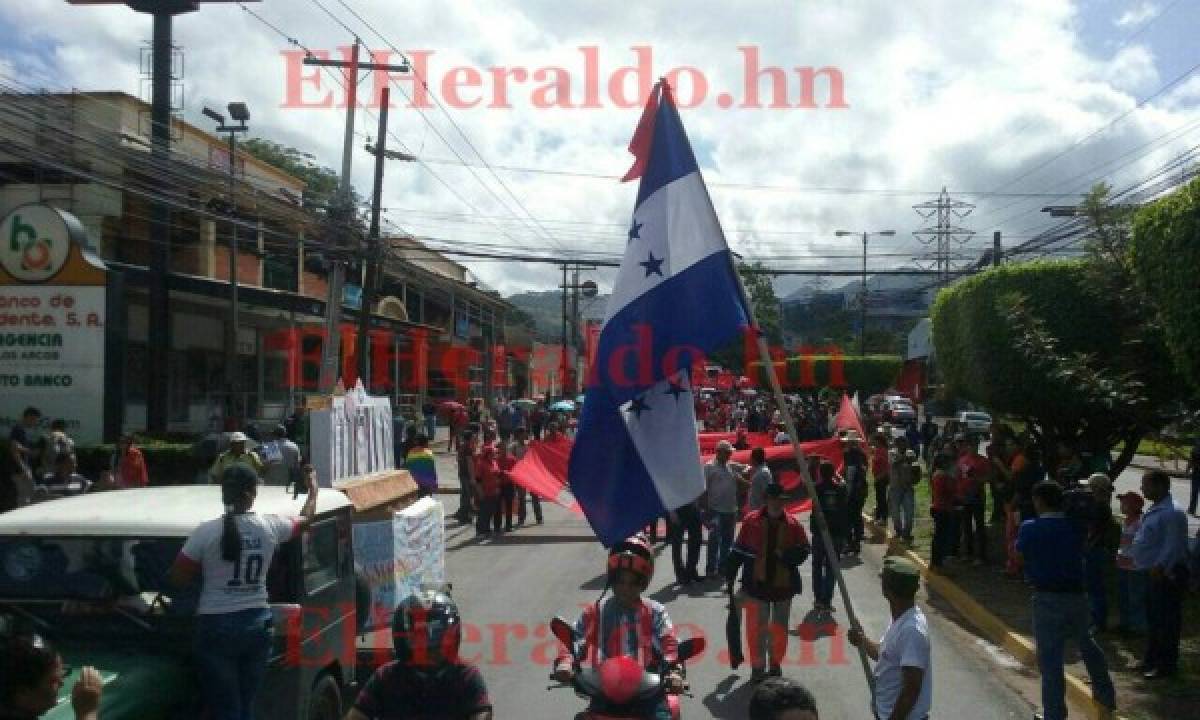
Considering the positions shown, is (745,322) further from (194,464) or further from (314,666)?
(194,464)

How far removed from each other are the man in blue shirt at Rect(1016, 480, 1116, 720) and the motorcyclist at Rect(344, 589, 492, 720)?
4.44 metres

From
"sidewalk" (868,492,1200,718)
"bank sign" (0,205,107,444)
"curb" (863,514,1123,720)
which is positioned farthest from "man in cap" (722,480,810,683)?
"bank sign" (0,205,107,444)

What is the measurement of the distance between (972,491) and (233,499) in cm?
1198

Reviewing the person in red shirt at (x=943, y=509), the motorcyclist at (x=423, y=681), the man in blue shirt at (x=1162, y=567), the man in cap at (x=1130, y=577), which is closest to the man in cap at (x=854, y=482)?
the person in red shirt at (x=943, y=509)

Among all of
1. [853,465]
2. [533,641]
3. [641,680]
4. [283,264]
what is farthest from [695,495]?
[283,264]

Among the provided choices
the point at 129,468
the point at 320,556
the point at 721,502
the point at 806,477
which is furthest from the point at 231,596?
the point at 129,468

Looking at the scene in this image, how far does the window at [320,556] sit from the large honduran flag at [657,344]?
1.49 metres

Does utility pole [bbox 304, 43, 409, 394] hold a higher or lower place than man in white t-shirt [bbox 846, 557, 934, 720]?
higher

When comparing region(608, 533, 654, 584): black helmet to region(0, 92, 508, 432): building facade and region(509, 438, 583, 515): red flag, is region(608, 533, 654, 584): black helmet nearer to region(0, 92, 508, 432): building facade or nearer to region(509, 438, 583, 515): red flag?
region(509, 438, 583, 515): red flag

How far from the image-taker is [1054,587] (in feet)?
24.5

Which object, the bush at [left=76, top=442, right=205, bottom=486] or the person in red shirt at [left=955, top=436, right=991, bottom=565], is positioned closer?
the person in red shirt at [left=955, top=436, right=991, bottom=565]

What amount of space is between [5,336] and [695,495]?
62.0 feet

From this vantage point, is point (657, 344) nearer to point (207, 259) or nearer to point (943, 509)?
point (943, 509)

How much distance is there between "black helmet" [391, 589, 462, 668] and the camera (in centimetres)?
440
